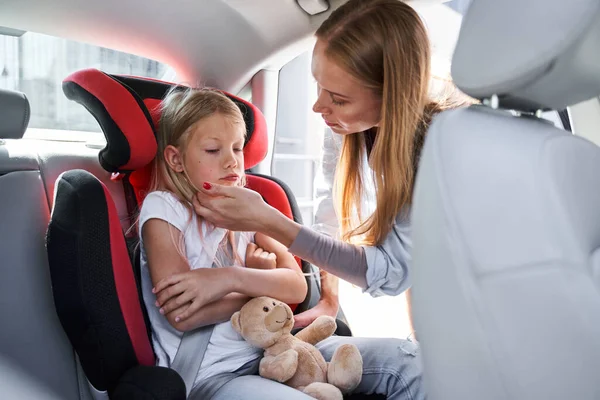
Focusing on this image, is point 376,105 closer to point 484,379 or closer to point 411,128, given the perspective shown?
point 411,128

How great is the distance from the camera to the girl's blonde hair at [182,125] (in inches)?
61.5

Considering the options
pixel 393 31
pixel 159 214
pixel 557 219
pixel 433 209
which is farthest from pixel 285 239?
pixel 557 219

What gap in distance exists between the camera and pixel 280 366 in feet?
4.34

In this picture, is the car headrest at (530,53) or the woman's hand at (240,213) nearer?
the car headrest at (530,53)

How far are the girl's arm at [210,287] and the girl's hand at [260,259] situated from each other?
7 cm

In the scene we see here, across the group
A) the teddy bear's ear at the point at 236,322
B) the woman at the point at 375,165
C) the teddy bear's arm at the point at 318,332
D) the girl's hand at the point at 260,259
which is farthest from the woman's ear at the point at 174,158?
the teddy bear's arm at the point at 318,332

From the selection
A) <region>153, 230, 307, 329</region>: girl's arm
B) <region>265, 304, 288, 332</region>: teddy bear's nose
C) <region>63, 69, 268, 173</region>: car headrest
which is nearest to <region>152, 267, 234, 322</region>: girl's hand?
<region>153, 230, 307, 329</region>: girl's arm

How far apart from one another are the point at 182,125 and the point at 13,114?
0.41m

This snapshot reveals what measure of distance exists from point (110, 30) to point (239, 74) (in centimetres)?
48

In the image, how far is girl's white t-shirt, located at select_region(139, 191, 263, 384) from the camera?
4.70 ft

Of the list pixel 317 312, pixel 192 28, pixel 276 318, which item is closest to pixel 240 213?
pixel 276 318

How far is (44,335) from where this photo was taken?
133 cm

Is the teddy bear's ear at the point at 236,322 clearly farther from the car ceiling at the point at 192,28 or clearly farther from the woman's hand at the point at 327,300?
the car ceiling at the point at 192,28

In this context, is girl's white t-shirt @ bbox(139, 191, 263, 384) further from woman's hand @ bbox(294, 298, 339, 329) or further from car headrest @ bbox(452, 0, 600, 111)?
car headrest @ bbox(452, 0, 600, 111)
